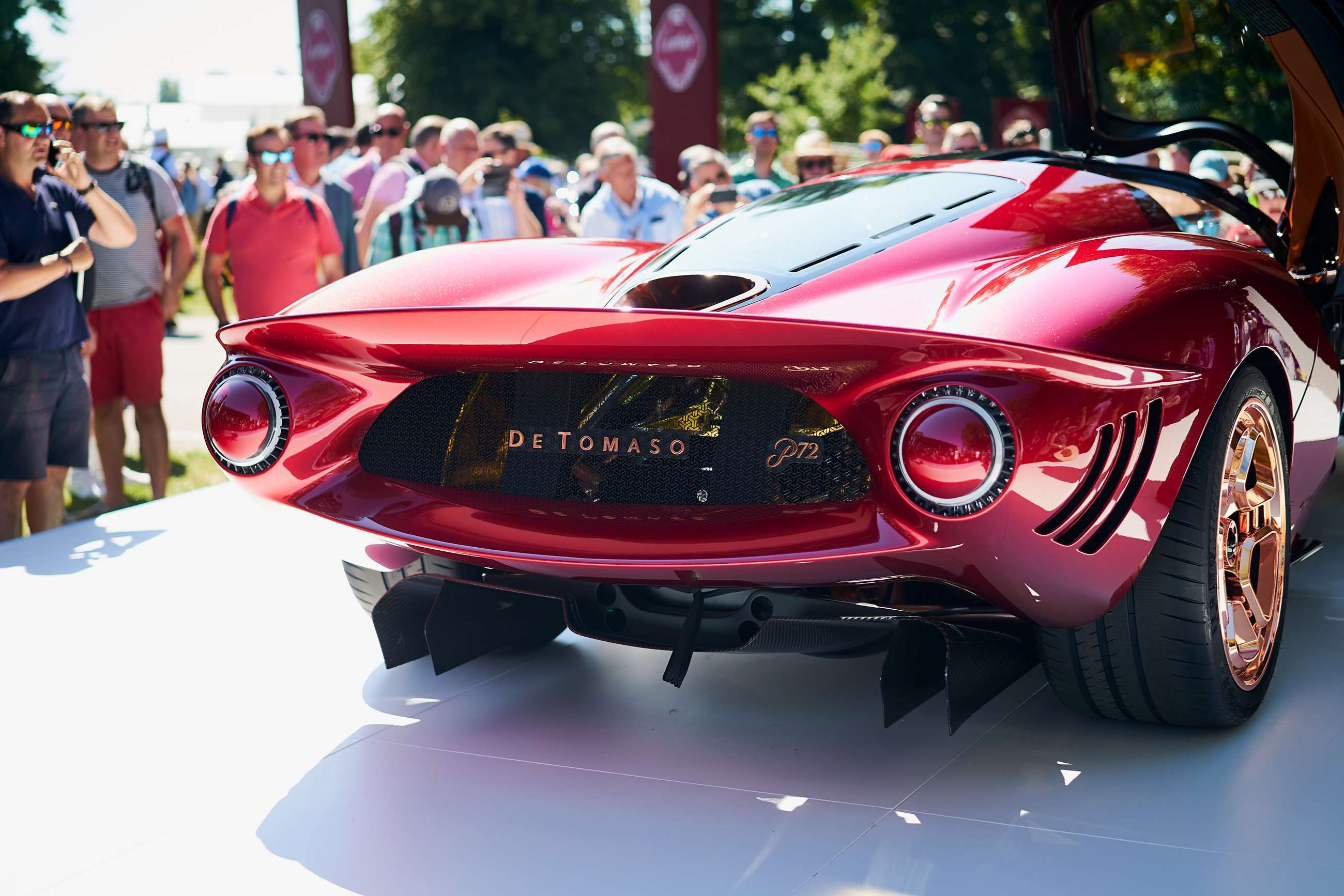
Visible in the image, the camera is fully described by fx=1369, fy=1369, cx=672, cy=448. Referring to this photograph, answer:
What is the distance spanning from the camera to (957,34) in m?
40.9

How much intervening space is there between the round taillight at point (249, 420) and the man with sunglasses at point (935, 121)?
736cm

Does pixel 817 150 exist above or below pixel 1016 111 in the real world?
below

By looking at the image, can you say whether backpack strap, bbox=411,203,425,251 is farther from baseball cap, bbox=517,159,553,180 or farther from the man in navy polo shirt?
baseball cap, bbox=517,159,553,180

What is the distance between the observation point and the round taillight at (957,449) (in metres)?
2.20

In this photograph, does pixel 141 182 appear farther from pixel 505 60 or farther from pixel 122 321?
pixel 505 60

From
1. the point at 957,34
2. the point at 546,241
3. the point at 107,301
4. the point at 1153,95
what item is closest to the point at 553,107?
the point at 957,34

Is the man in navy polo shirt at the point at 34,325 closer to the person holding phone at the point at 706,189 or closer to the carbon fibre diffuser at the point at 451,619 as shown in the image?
the carbon fibre diffuser at the point at 451,619

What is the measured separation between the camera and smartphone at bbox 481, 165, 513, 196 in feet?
23.1

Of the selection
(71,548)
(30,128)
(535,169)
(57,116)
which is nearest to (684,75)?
(535,169)

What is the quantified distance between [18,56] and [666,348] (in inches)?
1183

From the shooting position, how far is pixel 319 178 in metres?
7.55

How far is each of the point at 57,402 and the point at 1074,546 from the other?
13.3 ft

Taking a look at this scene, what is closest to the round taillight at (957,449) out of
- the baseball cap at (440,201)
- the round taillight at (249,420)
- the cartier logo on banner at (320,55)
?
the round taillight at (249,420)

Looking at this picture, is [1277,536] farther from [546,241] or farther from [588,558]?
[546,241]
